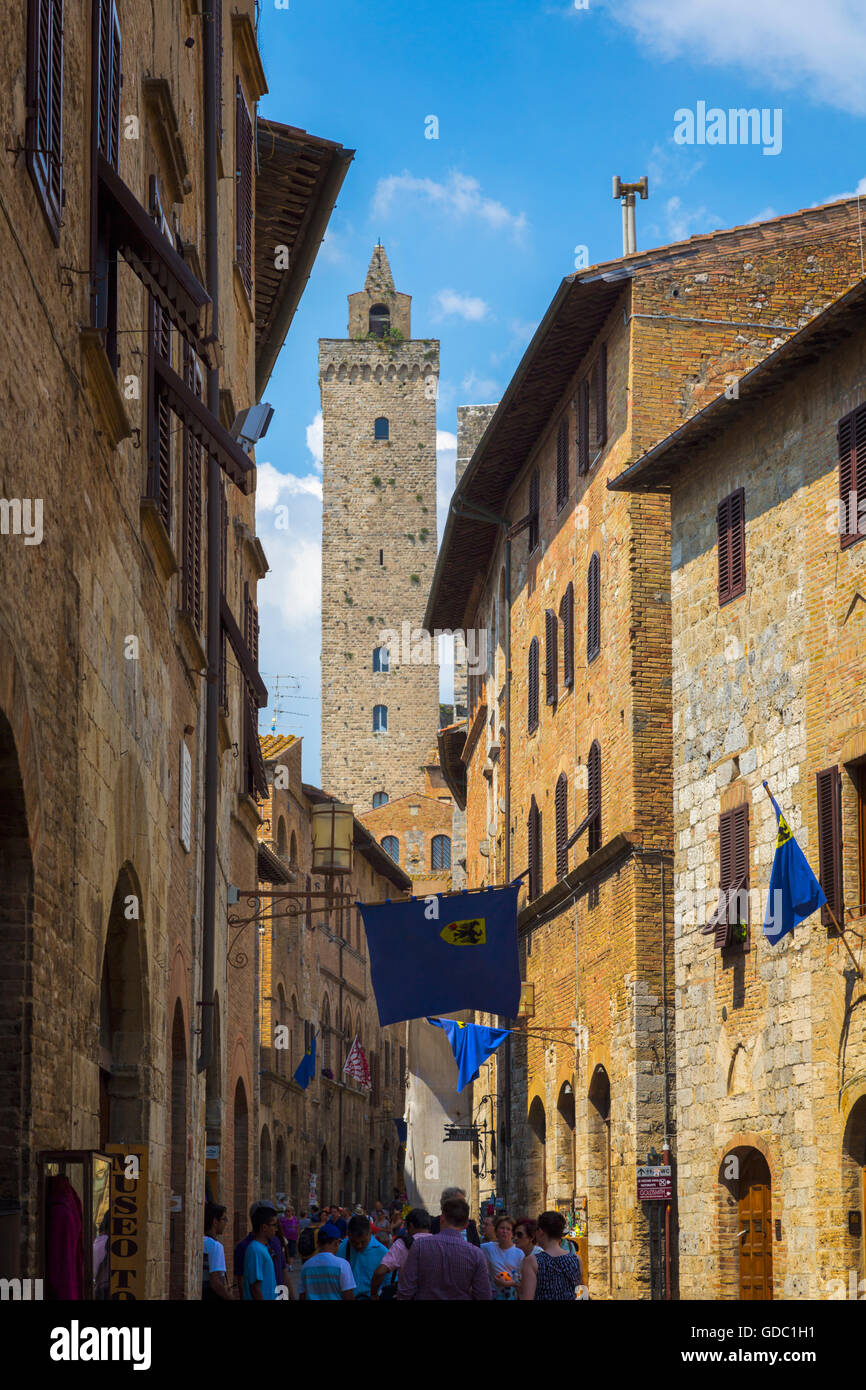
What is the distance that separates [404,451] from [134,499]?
6842cm

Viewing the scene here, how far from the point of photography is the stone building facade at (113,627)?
7.44 metres

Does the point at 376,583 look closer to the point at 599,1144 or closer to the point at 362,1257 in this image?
the point at 599,1144

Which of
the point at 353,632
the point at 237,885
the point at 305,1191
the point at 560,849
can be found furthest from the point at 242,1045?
the point at 353,632

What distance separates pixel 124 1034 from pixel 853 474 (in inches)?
361

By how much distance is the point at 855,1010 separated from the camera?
53.1 ft

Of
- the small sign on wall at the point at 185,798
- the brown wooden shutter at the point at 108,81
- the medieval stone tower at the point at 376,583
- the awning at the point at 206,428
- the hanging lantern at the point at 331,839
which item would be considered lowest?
the small sign on wall at the point at 185,798

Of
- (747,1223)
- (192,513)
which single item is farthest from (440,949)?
(192,513)

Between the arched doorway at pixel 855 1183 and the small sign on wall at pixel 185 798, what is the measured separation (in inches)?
247

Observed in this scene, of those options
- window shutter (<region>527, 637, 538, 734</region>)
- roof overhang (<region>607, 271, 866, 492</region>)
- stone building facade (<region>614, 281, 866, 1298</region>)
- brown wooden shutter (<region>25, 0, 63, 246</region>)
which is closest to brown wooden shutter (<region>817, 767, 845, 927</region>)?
stone building facade (<region>614, 281, 866, 1298</region>)

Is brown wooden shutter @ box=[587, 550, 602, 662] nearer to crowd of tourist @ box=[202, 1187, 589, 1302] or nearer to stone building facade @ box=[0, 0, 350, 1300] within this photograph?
stone building facade @ box=[0, 0, 350, 1300]

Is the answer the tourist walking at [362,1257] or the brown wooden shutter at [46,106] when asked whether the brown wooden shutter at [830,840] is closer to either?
the tourist walking at [362,1257]

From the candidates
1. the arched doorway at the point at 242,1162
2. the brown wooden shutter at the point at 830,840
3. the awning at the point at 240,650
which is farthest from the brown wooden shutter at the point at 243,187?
the arched doorway at the point at 242,1162

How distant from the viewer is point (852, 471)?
1719 centimetres

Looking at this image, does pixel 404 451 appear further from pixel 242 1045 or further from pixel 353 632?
pixel 242 1045
